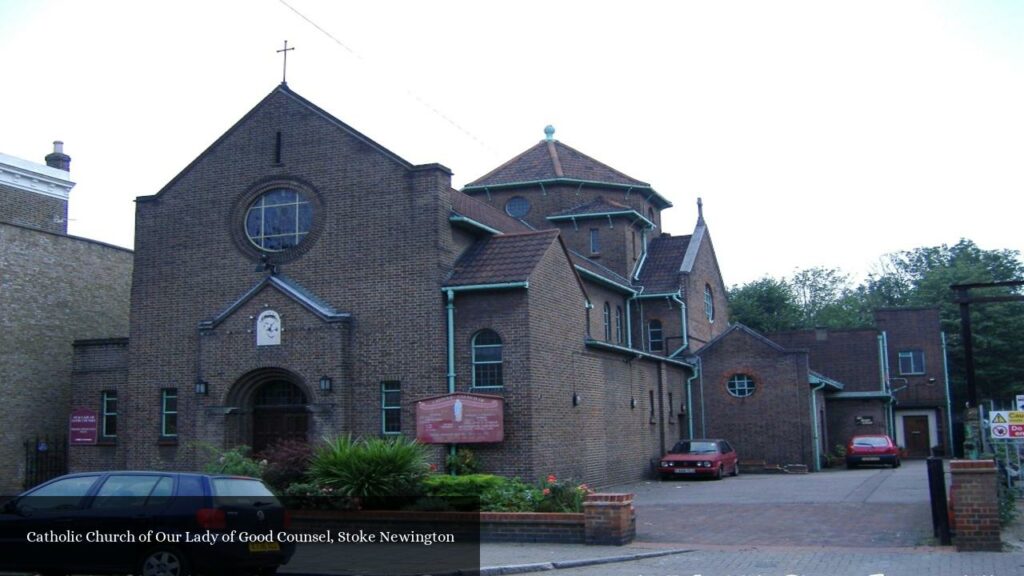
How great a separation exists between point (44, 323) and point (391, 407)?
12.6 metres

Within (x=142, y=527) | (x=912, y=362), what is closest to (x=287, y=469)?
(x=142, y=527)

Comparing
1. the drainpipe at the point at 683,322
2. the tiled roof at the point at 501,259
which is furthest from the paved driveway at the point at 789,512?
the drainpipe at the point at 683,322

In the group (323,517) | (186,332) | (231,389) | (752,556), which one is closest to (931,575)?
(752,556)

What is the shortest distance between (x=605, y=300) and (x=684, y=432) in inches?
246

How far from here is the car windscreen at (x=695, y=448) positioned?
31641mm

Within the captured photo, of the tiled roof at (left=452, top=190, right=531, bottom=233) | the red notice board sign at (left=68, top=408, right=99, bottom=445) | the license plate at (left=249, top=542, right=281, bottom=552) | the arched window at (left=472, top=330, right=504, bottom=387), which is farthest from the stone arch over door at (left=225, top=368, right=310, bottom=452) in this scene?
the license plate at (left=249, top=542, right=281, bottom=552)

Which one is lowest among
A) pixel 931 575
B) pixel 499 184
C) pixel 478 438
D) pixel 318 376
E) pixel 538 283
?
pixel 931 575

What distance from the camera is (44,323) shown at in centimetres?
3023

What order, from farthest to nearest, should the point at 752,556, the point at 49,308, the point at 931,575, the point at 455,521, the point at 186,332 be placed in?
1. the point at 49,308
2. the point at 186,332
3. the point at 455,521
4. the point at 752,556
5. the point at 931,575

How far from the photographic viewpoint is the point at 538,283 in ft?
81.8

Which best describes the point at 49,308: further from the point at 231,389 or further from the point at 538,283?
the point at 538,283

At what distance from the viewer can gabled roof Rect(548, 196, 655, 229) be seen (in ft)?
128

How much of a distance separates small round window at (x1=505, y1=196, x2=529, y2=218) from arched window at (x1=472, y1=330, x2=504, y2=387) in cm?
1663

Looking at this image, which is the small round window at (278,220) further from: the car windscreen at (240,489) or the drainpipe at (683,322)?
the drainpipe at (683,322)
